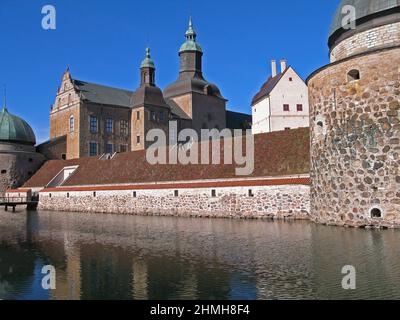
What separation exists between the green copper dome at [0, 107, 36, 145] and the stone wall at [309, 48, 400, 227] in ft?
128

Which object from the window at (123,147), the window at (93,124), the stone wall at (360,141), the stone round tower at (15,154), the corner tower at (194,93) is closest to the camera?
the stone wall at (360,141)

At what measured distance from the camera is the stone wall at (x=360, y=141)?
47.0ft

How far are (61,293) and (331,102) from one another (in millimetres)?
12439

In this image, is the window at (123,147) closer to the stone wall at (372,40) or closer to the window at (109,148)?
the window at (109,148)

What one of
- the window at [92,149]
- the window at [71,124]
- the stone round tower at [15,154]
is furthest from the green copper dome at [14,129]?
the window at [92,149]

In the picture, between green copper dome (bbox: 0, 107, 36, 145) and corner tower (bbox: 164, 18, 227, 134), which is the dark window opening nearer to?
green copper dome (bbox: 0, 107, 36, 145)

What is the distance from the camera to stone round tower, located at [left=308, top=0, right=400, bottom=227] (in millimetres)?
14352

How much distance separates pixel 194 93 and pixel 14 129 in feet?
77.9

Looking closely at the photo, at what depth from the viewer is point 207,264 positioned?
9180 mm

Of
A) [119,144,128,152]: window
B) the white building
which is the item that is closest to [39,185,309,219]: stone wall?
the white building

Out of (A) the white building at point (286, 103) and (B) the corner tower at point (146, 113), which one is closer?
(A) the white building at point (286, 103)

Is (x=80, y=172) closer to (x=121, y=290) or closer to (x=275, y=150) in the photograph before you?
(x=275, y=150)

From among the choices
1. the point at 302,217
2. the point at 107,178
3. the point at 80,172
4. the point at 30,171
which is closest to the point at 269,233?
the point at 302,217

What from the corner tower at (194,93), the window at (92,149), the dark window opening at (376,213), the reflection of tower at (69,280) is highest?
the corner tower at (194,93)
